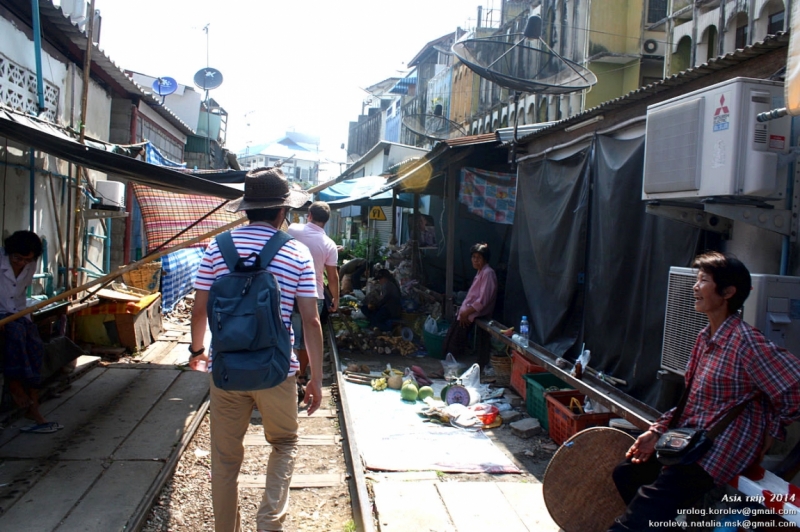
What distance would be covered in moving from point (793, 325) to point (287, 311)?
293 cm

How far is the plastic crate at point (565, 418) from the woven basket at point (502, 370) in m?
1.98

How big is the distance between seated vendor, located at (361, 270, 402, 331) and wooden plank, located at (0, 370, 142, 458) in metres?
3.98

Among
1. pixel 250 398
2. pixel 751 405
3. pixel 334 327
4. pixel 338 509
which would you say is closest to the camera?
pixel 751 405

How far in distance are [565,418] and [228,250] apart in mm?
3593

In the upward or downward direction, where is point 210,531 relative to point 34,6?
downward

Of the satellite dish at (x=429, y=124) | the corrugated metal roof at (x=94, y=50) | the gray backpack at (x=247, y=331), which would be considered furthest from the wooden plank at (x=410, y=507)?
the satellite dish at (x=429, y=124)

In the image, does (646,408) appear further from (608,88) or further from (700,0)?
(608,88)

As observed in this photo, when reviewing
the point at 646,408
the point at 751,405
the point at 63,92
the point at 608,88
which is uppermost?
the point at 608,88

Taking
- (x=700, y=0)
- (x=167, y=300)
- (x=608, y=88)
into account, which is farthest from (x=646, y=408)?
(x=608, y=88)

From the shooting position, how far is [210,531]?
13.6 feet

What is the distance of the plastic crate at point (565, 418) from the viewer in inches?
208

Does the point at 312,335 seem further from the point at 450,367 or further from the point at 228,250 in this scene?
the point at 450,367

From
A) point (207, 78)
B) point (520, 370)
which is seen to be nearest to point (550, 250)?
point (520, 370)

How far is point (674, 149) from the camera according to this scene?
13.5 feet
